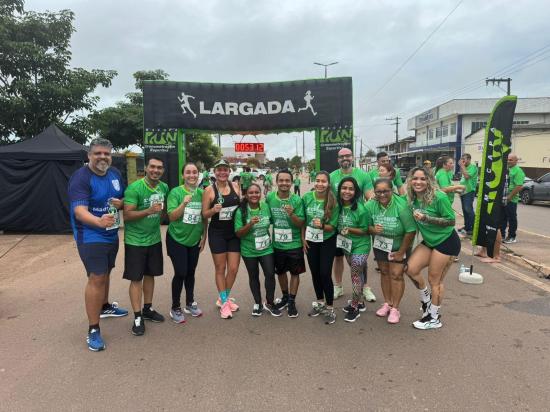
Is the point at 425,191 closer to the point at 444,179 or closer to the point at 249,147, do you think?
the point at 444,179

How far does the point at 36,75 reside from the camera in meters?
13.2

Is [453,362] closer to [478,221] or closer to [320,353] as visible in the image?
[320,353]

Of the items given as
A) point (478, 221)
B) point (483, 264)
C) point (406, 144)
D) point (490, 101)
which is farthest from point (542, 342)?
point (406, 144)

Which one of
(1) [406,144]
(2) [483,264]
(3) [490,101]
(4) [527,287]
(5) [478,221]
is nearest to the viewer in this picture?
(4) [527,287]

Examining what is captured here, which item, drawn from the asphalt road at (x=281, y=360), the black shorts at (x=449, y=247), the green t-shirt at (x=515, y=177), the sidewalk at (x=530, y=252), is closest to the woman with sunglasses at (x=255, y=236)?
the asphalt road at (x=281, y=360)

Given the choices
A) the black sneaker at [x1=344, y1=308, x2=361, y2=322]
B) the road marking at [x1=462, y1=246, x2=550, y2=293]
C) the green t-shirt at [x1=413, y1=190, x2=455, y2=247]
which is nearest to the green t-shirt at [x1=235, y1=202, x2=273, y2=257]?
the black sneaker at [x1=344, y1=308, x2=361, y2=322]

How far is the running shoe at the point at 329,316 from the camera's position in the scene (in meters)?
4.22

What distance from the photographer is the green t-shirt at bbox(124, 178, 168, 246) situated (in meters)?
3.88

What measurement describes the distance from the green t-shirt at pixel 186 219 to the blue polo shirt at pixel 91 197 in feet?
1.93

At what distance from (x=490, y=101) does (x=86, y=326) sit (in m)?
55.4

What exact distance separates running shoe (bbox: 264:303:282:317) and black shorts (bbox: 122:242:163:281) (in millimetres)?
1283

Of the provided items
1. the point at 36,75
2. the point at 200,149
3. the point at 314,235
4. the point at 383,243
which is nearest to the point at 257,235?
the point at 314,235

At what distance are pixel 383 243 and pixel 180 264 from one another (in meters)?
2.16

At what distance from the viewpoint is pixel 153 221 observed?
4035mm
